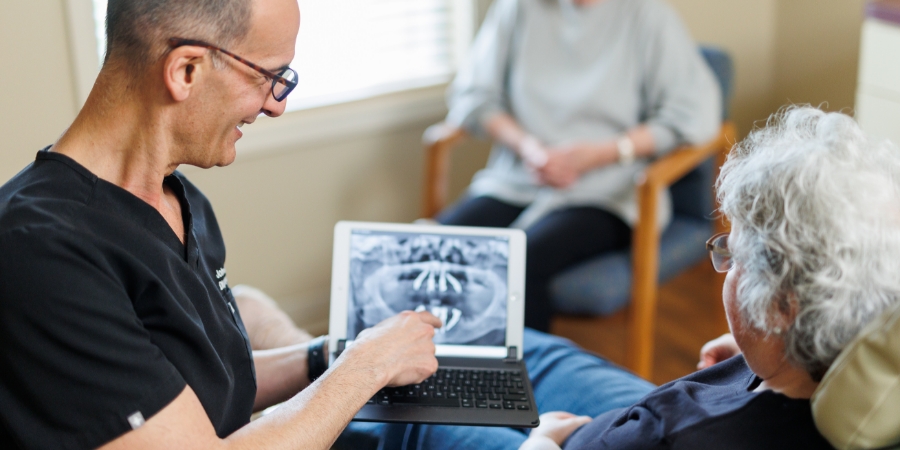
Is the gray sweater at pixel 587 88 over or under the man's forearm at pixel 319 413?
over

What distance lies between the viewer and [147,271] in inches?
40.3

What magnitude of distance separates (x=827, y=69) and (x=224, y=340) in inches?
101

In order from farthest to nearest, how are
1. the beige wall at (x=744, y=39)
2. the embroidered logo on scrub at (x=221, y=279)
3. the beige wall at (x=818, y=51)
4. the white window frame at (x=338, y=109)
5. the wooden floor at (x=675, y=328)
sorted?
1. the beige wall at (x=744, y=39)
2. the beige wall at (x=818, y=51)
3. the wooden floor at (x=675, y=328)
4. the white window frame at (x=338, y=109)
5. the embroidered logo on scrub at (x=221, y=279)

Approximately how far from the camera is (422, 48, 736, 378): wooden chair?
2.06 m

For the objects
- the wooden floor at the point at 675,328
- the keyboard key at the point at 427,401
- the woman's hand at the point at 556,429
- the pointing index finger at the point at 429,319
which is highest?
the pointing index finger at the point at 429,319

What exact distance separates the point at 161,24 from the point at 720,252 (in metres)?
0.72

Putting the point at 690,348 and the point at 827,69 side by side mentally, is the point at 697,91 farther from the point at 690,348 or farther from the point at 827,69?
the point at 827,69

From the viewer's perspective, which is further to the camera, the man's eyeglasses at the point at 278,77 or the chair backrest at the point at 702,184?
the chair backrest at the point at 702,184

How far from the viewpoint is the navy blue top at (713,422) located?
3.12 ft

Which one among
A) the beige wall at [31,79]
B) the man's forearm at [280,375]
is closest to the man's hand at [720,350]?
the man's forearm at [280,375]

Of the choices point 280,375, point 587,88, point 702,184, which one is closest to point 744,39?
point 702,184

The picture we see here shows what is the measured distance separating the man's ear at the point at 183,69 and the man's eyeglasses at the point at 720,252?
663 mm

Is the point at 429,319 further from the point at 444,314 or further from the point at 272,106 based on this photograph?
the point at 272,106

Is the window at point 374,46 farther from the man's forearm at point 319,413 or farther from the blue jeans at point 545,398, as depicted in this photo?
the man's forearm at point 319,413
